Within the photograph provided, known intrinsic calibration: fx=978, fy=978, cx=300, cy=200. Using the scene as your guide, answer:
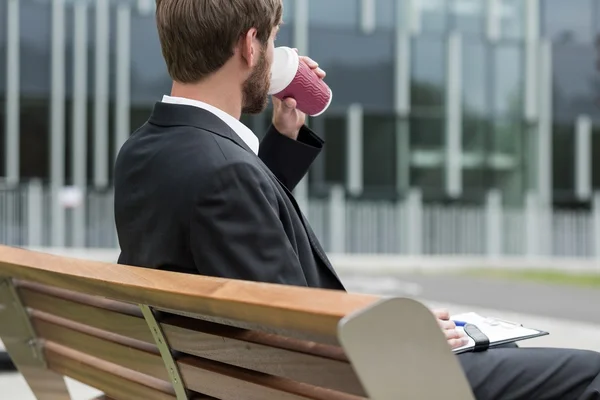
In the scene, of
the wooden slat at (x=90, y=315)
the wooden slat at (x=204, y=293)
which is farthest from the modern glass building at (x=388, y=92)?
the wooden slat at (x=204, y=293)

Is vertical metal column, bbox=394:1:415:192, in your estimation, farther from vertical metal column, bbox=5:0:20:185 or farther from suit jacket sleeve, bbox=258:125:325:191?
suit jacket sleeve, bbox=258:125:325:191

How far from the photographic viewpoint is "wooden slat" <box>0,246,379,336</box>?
1188mm

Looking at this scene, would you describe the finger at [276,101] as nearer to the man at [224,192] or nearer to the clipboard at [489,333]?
the man at [224,192]

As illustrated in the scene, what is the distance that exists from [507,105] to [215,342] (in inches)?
807

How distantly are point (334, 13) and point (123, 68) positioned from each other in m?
4.65

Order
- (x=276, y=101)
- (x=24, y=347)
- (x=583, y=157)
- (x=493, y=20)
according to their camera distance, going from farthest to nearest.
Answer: (x=583, y=157), (x=493, y=20), (x=276, y=101), (x=24, y=347)

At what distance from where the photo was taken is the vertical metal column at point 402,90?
2094 cm

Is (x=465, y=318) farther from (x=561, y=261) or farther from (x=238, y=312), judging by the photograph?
(x=561, y=261)

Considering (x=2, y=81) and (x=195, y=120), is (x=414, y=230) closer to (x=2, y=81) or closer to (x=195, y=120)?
(x=2, y=81)

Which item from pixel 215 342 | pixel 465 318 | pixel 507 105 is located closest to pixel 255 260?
pixel 215 342

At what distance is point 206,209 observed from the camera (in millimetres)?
1813

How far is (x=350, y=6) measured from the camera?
20875 mm

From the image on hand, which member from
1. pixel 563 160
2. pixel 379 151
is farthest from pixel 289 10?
pixel 563 160

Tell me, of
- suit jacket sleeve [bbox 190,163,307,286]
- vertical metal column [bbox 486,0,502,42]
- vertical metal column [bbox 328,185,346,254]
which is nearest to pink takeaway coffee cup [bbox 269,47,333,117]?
suit jacket sleeve [bbox 190,163,307,286]
